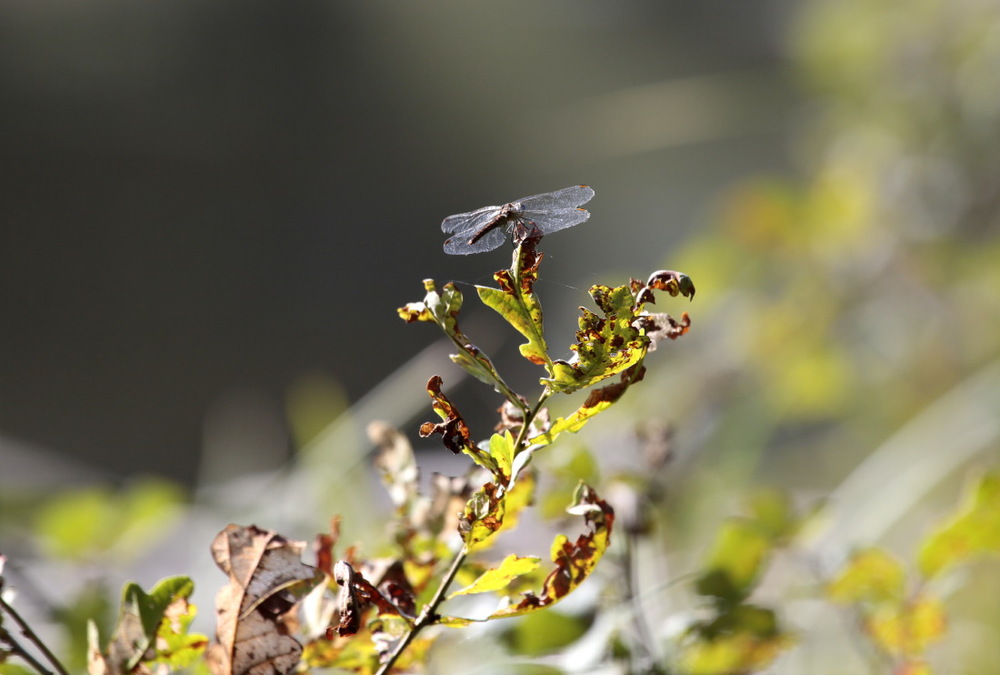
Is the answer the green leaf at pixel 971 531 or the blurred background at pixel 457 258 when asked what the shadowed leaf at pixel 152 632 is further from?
the green leaf at pixel 971 531

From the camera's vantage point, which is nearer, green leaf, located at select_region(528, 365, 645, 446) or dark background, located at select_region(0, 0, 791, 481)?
green leaf, located at select_region(528, 365, 645, 446)

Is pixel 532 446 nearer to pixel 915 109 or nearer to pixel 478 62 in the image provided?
pixel 915 109

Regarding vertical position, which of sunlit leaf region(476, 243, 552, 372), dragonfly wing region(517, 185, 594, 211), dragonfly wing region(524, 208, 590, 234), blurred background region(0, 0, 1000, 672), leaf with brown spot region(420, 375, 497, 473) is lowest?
leaf with brown spot region(420, 375, 497, 473)

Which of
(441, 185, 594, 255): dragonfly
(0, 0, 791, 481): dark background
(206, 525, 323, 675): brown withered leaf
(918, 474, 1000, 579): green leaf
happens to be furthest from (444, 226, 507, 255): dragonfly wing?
(0, 0, 791, 481): dark background

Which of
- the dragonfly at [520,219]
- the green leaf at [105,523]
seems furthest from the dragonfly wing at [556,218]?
the green leaf at [105,523]

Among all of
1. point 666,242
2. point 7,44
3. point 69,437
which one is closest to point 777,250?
point 666,242

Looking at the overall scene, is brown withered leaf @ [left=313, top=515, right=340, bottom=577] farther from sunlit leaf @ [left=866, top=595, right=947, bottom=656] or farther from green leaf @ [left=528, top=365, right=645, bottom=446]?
sunlit leaf @ [left=866, top=595, right=947, bottom=656]

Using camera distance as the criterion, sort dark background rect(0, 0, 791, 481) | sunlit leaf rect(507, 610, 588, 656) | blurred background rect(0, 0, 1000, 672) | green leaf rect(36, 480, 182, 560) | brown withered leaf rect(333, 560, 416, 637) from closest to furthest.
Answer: brown withered leaf rect(333, 560, 416, 637)
sunlit leaf rect(507, 610, 588, 656)
green leaf rect(36, 480, 182, 560)
blurred background rect(0, 0, 1000, 672)
dark background rect(0, 0, 791, 481)
